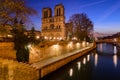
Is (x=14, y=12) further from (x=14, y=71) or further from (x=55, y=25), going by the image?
(x=55, y=25)

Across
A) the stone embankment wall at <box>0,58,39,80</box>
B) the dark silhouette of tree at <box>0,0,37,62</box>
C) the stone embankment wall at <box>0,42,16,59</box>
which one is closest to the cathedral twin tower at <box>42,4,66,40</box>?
the stone embankment wall at <box>0,42,16,59</box>

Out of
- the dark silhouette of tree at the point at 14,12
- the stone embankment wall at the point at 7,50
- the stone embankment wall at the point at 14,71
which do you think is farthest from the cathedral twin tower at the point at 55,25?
the dark silhouette of tree at the point at 14,12

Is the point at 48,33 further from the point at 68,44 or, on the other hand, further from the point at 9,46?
the point at 9,46

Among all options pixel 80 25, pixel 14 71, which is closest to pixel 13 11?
pixel 14 71

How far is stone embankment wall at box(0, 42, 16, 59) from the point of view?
506 inches

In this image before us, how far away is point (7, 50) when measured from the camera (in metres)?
13.3

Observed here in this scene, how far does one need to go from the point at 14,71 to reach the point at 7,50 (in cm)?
376

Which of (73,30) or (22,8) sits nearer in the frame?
(22,8)

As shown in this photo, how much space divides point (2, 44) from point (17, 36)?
1458mm

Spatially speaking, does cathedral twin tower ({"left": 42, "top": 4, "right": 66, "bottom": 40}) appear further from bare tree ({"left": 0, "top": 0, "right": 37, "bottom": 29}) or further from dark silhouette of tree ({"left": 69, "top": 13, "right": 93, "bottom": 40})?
bare tree ({"left": 0, "top": 0, "right": 37, "bottom": 29})

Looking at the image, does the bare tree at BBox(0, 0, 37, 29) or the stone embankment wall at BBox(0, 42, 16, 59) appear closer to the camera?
the bare tree at BBox(0, 0, 37, 29)

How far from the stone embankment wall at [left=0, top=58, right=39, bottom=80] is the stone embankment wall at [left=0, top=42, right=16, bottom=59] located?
9.11ft

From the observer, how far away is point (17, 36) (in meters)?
13.8

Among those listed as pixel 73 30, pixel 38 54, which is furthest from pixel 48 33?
pixel 38 54
